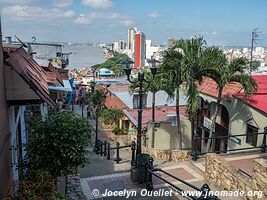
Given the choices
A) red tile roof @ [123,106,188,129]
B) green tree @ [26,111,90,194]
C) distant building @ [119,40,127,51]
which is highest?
distant building @ [119,40,127,51]

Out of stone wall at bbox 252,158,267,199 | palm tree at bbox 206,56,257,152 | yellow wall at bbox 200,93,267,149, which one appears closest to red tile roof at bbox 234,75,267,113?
yellow wall at bbox 200,93,267,149

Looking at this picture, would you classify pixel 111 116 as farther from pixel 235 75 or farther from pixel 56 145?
pixel 56 145

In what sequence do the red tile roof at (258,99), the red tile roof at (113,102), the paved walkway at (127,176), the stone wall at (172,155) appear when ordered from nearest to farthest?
the paved walkway at (127,176) → the stone wall at (172,155) → the red tile roof at (258,99) → the red tile roof at (113,102)

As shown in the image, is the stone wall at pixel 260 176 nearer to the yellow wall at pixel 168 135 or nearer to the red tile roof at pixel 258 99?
the red tile roof at pixel 258 99

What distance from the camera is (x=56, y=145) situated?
5.87 metres

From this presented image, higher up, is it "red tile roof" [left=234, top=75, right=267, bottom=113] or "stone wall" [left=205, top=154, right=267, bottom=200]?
"red tile roof" [left=234, top=75, right=267, bottom=113]

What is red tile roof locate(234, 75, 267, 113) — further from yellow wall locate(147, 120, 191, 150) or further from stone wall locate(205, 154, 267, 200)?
stone wall locate(205, 154, 267, 200)

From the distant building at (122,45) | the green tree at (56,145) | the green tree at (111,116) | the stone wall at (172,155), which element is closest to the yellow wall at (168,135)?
the stone wall at (172,155)

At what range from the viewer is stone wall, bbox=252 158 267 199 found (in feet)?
19.6

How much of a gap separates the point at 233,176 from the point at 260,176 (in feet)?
4.12

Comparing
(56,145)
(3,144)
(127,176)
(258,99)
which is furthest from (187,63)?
(3,144)

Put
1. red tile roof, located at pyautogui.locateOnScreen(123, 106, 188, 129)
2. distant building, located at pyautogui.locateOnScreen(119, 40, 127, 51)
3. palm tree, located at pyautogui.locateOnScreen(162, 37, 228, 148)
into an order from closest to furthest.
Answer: palm tree, located at pyautogui.locateOnScreen(162, 37, 228, 148) → red tile roof, located at pyautogui.locateOnScreen(123, 106, 188, 129) → distant building, located at pyautogui.locateOnScreen(119, 40, 127, 51)

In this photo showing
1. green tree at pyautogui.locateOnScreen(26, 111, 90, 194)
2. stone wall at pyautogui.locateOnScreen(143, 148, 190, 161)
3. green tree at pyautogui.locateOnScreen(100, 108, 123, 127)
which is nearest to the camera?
green tree at pyautogui.locateOnScreen(26, 111, 90, 194)

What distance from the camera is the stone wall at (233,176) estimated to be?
6.11 meters
